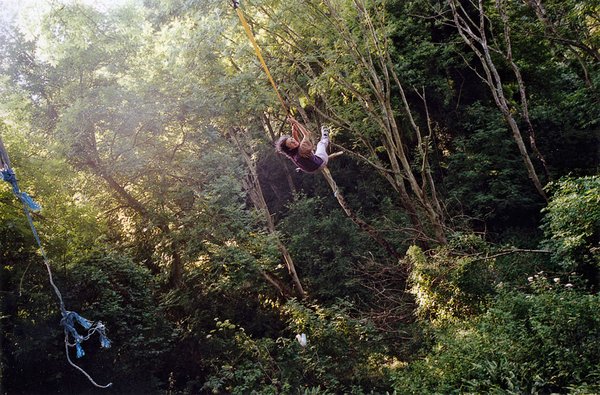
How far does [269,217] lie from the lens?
1064cm

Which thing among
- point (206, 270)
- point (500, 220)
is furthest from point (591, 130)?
point (206, 270)

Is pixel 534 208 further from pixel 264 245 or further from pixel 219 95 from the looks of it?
pixel 219 95

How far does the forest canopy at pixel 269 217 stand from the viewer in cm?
616

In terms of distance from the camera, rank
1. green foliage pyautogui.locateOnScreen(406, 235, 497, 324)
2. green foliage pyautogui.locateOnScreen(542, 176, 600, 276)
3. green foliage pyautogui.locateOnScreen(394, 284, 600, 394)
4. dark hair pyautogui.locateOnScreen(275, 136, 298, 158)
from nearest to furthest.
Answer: green foliage pyautogui.locateOnScreen(394, 284, 600, 394), dark hair pyautogui.locateOnScreen(275, 136, 298, 158), green foliage pyautogui.locateOnScreen(542, 176, 600, 276), green foliage pyautogui.locateOnScreen(406, 235, 497, 324)

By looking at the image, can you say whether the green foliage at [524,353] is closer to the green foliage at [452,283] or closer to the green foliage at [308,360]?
the green foliage at [452,283]

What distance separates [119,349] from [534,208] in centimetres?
971

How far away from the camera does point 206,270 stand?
9219 mm

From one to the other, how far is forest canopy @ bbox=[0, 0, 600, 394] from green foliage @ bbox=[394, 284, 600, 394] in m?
0.03

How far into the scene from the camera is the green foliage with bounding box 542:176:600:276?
224 inches

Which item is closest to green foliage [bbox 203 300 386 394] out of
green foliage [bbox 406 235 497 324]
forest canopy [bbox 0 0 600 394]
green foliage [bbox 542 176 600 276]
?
forest canopy [bbox 0 0 600 394]

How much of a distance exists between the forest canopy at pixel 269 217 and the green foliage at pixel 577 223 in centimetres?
3

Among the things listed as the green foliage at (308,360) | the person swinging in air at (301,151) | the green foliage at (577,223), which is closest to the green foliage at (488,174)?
the green foliage at (577,223)

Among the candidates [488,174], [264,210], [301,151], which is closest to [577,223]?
[301,151]

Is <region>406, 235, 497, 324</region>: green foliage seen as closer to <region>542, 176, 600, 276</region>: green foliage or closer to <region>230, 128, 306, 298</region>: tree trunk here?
<region>542, 176, 600, 276</region>: green foliage
